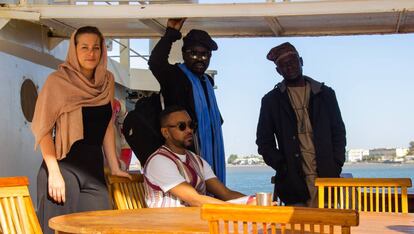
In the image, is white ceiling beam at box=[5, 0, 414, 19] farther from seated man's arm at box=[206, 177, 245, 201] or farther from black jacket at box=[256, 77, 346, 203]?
seated man's arm at box=[206, 177, 245, 201]

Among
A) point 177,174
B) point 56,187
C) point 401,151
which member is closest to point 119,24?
point 177,174

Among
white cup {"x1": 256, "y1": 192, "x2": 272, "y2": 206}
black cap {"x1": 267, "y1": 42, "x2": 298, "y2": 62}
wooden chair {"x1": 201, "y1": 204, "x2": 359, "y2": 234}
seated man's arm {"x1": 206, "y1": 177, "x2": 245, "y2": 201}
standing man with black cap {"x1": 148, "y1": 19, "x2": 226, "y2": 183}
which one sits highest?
black cap {"x1": 267, "y1": 42, "x2": 298, "y2": 62}

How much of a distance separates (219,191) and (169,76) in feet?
2.76

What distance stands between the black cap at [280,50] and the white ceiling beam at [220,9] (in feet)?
0.68

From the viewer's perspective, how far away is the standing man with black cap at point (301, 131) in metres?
4.52

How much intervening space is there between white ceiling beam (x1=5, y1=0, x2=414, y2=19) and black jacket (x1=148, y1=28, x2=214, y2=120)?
11.9 inches

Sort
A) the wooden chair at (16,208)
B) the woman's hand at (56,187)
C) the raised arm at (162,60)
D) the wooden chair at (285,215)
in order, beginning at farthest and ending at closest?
1. the raised arm at (162,60)
2. the woman's hand at (56,187)
3. the wooden chair at (16,208)
4. the wooden chair at (285,215)

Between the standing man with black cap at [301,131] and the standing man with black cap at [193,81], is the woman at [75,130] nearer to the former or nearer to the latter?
the standing man with black cap at [193,81]

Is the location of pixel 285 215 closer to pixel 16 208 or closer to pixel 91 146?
pixel 16 208

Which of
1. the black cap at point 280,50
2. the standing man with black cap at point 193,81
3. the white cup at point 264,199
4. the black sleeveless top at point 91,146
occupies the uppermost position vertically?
the black cap at point 280,50

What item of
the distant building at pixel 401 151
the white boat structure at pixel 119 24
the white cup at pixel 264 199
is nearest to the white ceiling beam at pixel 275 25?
the white boat structure at pixel 119 24

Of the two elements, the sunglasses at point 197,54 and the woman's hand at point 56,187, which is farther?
the sunglasses at point 197,54

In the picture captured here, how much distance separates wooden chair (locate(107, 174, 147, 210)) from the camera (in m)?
3.63

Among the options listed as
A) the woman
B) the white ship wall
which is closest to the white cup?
the woman
